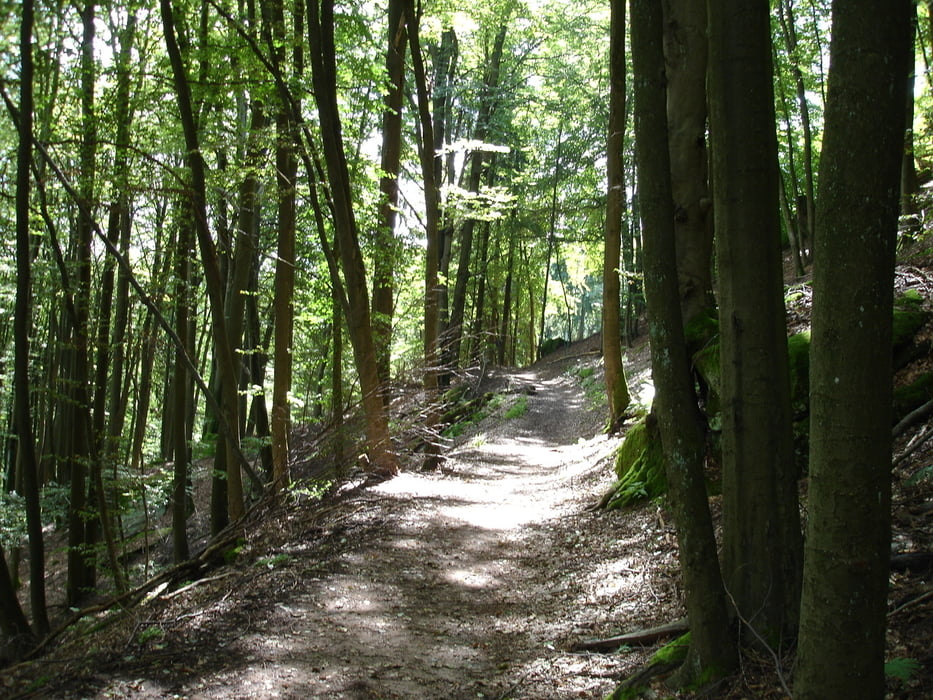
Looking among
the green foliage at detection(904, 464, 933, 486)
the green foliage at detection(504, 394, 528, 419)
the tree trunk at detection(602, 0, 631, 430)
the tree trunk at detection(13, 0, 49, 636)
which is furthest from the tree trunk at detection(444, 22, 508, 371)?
the green foliage at detection(904, 464, 933, 486)

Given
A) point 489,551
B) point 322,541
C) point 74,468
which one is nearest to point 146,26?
point 74,468

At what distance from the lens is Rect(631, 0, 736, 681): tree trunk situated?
3.52 m

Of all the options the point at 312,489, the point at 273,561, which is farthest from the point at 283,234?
the point at 273,561

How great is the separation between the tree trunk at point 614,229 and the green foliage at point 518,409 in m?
6.73

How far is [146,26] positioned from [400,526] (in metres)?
8.68

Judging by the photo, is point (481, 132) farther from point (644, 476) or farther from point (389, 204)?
point (644, 476)

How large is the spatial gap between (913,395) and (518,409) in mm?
14627

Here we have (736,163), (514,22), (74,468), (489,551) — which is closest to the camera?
(736,163)

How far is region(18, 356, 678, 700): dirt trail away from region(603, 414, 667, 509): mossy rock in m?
0.30

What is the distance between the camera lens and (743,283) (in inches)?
142

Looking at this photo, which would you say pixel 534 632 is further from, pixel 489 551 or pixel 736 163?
pixel 736 163

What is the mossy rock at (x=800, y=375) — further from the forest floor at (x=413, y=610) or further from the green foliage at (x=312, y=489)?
the green foliage at (x=312, y=489)

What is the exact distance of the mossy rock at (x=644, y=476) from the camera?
7.53 metres

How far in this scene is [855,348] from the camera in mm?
2346
